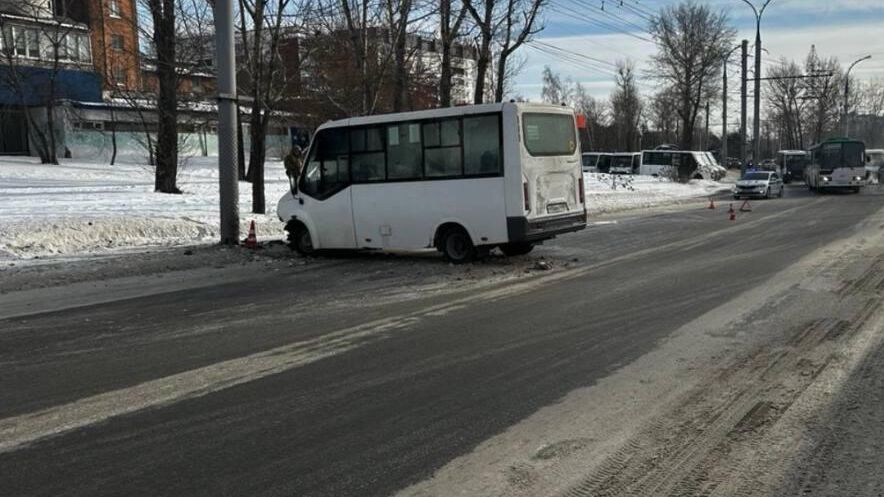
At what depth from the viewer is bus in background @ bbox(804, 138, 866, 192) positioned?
37375 millimetres

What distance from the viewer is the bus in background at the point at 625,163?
199ft

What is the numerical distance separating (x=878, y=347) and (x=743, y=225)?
13.6 m

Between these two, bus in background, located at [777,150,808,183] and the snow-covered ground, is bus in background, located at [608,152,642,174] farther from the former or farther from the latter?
the snow-covered ground

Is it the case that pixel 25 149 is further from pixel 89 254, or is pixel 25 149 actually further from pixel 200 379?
pixel 200 379

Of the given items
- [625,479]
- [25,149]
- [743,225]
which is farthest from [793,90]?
[625,479]

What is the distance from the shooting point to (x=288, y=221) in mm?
14156

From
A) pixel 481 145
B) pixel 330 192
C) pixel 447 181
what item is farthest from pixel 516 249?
pixel 330 192

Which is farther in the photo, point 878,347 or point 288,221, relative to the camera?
point 288,221

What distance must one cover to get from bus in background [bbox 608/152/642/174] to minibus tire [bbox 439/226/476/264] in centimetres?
5020

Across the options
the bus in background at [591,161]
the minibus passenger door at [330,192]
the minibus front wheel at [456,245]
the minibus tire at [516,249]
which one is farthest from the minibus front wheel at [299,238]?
the bus in background at [591,161]

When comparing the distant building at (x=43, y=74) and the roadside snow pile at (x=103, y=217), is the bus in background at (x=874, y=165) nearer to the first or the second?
the roadside snow pile at (x=103, y=217)

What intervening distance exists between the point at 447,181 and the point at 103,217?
8636 millimetres

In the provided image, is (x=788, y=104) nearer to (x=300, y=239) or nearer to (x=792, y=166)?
(x=792, y=166)

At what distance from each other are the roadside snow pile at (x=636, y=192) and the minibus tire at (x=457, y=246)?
14696 millimetres
